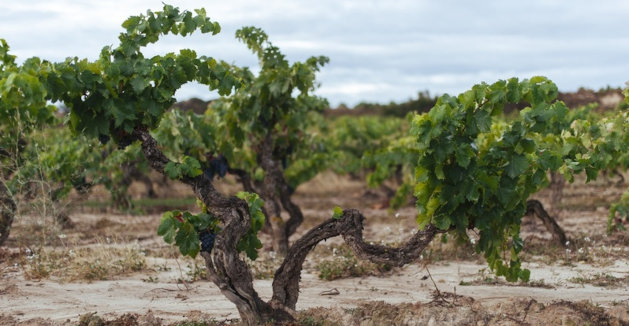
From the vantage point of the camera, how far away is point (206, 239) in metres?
5.96

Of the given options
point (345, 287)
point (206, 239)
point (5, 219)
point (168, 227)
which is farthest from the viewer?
point (5, 219)

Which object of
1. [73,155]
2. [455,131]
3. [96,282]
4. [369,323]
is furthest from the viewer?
[73,155]

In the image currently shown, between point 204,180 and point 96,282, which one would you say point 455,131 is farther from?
point 96,282

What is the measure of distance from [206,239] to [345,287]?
2.55m

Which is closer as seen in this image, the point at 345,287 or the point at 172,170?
the point at 172,170

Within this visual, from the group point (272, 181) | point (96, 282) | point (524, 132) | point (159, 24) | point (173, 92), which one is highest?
point (159, 24)

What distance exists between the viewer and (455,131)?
572cm

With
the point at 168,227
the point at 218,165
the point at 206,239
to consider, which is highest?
the point at 218,165

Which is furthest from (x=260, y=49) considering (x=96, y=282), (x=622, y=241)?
(x=622, y=241)

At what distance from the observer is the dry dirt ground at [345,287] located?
6340 mm

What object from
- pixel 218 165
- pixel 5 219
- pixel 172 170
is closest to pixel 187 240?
pixel 172 170

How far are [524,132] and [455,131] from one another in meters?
0.58

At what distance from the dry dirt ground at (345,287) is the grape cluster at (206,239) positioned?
0.85 m

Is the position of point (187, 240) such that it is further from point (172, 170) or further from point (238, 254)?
point (172, 170)
